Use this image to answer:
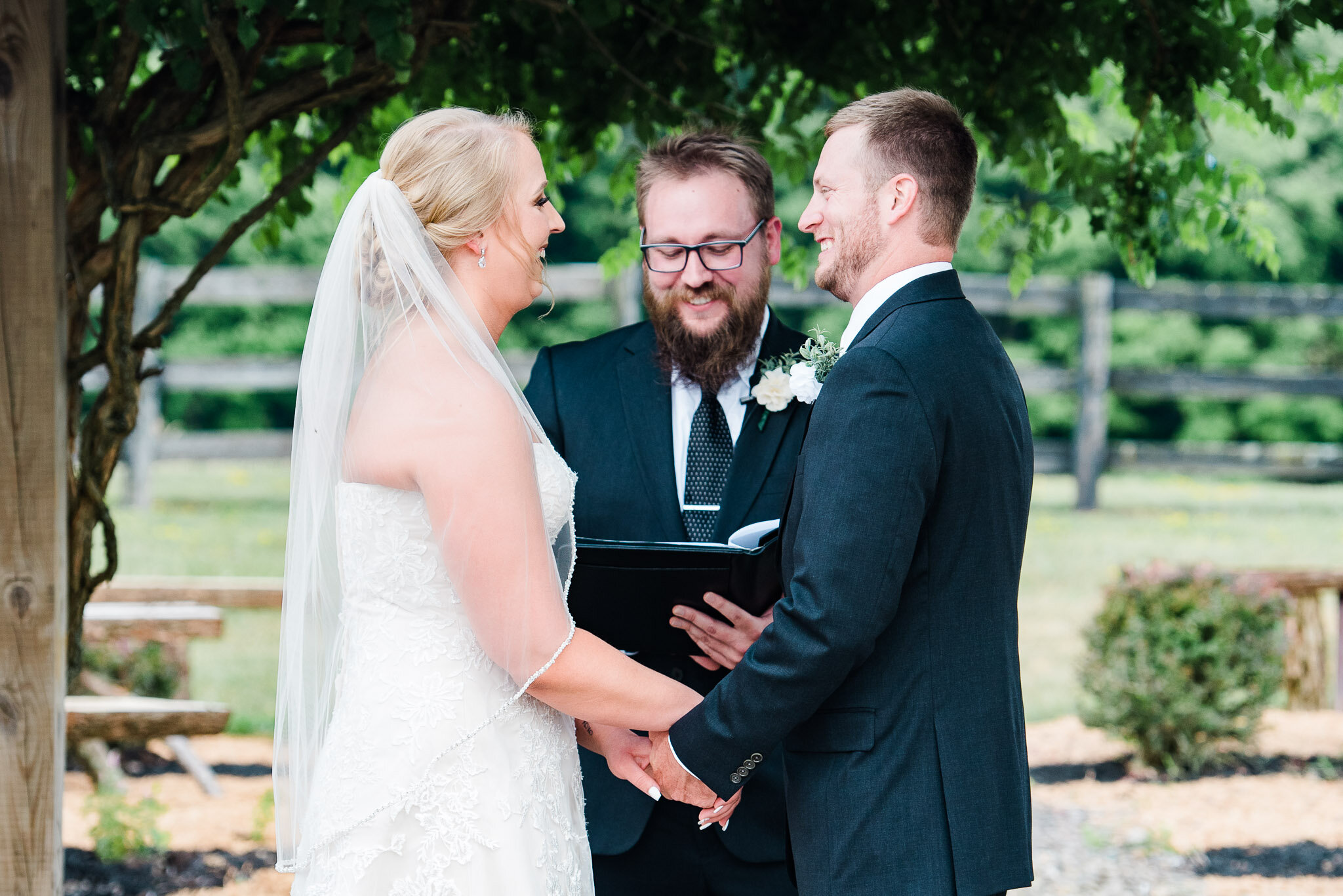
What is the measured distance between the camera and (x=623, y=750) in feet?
8.34

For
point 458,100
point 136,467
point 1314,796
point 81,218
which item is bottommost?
point 1314,796

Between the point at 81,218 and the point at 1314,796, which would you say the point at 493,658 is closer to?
the point at 81,218

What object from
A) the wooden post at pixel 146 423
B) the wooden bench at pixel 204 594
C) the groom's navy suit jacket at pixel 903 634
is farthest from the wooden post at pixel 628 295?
the groom's navy suit jacket at pixel 903 634

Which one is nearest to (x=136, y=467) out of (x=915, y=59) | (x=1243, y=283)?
(x=915, y=59)

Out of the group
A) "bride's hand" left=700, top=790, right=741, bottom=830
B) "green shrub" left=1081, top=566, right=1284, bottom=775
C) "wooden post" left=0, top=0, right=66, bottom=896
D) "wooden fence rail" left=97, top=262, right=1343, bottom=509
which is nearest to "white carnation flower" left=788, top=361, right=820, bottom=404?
"bride's hand" left=700, top=790, right=741, bottom=830

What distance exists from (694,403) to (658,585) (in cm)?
70

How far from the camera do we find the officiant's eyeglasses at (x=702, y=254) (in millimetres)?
2963

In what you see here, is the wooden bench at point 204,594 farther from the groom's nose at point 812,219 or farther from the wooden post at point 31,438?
the groom's nose at point 812,219

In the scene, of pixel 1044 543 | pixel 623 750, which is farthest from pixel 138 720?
pixel 1044 543

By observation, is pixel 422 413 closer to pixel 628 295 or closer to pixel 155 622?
pixel 155 622

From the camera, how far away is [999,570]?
2178mm

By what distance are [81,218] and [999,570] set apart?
2637mm

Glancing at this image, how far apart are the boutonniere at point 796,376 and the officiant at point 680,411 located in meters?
0.06

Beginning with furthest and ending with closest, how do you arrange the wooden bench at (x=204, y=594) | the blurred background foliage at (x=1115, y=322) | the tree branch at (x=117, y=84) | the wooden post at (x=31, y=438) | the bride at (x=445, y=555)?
the blurred background foliage at (x=1115, y=322) → the wooden bench at (x=204, y=594) → the tree branch at (x=117, y=84) → the wooden post at (x=31, y=438) → the bride at (x=445, y=555)
